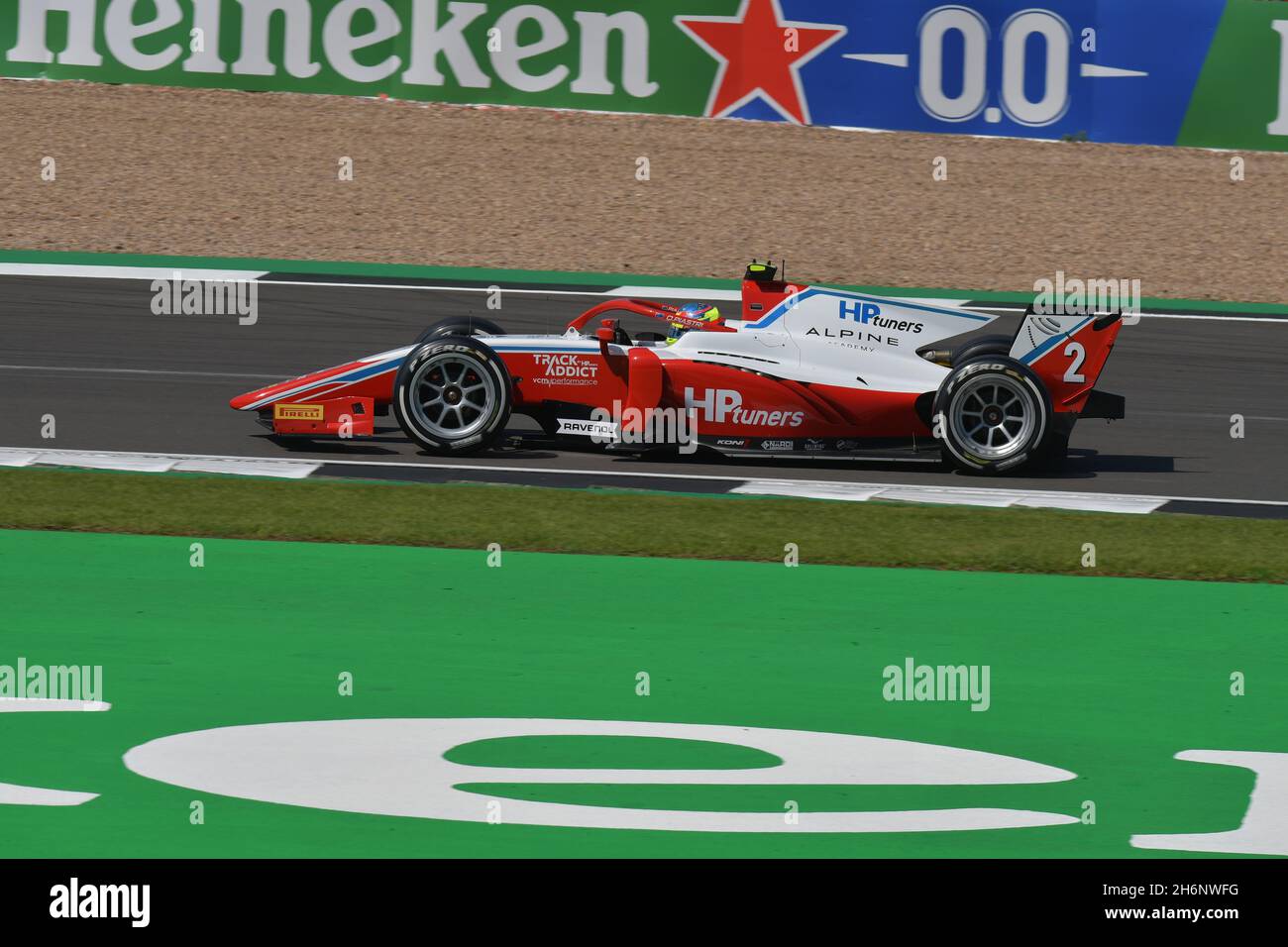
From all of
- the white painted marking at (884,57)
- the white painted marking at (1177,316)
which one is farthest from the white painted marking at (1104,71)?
the white painted marking at (1177,316)

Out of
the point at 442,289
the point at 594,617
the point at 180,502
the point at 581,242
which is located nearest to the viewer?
the point at 594,617

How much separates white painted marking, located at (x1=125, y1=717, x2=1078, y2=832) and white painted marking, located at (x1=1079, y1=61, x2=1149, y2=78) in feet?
62.7

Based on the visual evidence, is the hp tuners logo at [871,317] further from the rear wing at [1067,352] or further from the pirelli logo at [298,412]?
the pirelli logo at [298,412]

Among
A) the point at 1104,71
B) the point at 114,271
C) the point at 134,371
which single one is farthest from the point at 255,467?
the point at 1104,71

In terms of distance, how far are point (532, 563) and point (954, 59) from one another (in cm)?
1615

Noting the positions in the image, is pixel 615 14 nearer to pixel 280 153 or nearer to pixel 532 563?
pixel 280 153

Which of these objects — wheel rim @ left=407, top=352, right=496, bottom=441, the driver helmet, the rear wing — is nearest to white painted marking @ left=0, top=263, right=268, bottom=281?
wheel rim @ left=407, top=352, right=496, bottom=441

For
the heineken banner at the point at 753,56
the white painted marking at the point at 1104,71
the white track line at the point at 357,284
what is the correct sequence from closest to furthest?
the white track line at the point at 357,284, the heineken banner at the point at 753,56, the white painted marking at the point at 1104,71

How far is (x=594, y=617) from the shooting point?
8.83m

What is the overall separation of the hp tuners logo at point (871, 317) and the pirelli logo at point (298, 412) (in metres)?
3.44

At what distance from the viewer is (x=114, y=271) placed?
19.6 meters

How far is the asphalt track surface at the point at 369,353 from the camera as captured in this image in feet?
42.1

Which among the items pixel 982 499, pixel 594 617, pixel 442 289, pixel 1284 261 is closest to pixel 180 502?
pixel 594 617

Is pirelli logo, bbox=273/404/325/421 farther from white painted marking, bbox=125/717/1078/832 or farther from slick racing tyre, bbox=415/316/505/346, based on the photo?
white painted marking, bbox=125/717/1078/832
